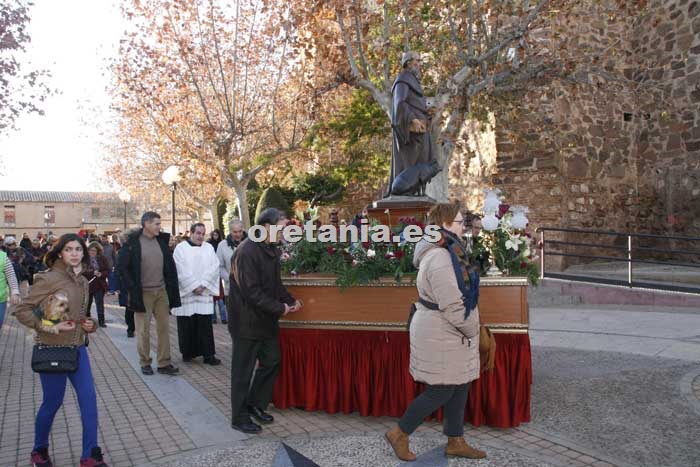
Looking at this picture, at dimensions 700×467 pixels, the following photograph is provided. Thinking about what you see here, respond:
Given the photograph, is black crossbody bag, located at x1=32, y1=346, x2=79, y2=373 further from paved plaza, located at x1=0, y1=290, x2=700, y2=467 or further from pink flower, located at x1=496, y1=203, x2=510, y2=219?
pink flower, located at x1=496, y1=203, x2=510, y2=219

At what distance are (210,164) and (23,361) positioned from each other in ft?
32.9

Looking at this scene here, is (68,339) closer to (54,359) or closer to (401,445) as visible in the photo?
(54,359)

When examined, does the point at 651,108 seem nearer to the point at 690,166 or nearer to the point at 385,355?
the point at 690,166

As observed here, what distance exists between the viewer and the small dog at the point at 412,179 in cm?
677

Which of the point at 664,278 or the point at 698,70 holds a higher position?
the point at 698,70

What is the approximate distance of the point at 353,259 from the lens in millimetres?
5238

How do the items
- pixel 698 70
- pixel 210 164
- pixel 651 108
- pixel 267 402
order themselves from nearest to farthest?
pixel 267 402, pixel 698 70, pixel 651 108, pixel 210 164

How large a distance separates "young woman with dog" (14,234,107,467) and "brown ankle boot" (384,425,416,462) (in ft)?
6.57

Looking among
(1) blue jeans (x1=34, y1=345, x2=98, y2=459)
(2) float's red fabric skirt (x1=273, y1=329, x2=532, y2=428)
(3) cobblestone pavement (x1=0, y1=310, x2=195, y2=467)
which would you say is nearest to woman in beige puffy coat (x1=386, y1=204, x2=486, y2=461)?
(2) float's red fabric skirt (x1=273, y1=329, x2=532, y2=428)

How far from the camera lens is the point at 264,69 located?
1691 cm

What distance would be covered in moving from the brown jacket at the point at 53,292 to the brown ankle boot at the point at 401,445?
7.39 ft

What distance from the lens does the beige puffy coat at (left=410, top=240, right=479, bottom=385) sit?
12.5ft

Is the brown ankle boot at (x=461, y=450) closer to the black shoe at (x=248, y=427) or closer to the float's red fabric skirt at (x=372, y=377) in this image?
the float's red fabric skirt at (x=372, y=377)

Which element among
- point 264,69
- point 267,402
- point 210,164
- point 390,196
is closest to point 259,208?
point 210,164
